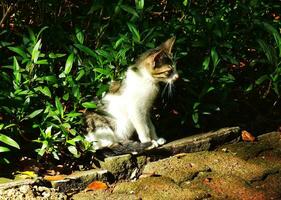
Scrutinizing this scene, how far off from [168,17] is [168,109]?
139 cm

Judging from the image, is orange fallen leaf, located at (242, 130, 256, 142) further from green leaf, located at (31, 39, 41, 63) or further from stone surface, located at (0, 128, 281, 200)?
green leaf, located at (31, 39, 41, 63)

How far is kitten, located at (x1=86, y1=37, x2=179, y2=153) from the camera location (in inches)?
183

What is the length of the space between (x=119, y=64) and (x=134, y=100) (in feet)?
1.25

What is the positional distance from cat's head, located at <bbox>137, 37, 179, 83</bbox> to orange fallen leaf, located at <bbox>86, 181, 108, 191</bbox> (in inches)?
44.7

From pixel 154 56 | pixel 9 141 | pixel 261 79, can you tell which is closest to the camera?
pixel 9 141

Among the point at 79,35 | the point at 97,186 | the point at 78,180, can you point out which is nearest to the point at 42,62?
the point at 79,35

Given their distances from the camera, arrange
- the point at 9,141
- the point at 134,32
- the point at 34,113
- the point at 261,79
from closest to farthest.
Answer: the point at 9,141 → the point at 34,113 → the point at 134,32 → the point at 261,79

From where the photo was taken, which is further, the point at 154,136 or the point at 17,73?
the point at 154,136

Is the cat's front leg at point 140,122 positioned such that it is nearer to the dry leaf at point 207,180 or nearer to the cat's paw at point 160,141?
the cat's paw at point 160,141

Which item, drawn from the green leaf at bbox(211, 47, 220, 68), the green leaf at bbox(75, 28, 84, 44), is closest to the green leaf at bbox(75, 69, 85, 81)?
the green leaf at bbox(75, 28, 84, 44)

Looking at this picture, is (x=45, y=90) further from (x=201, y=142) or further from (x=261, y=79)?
(x=261, y=79)

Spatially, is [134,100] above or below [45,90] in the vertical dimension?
below

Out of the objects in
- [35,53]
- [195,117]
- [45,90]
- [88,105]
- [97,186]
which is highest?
[35,53]

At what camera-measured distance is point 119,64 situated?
473 cm
